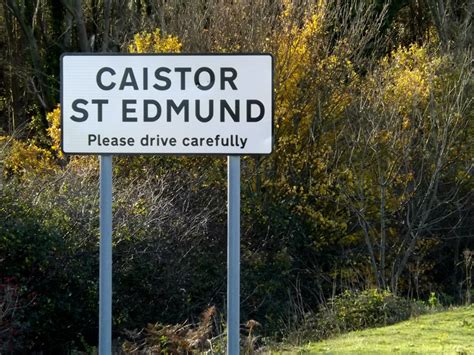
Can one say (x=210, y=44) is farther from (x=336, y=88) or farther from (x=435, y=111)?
(x=435, y=111)

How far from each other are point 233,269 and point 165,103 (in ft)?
3.22

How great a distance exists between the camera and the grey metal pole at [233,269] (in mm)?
4695

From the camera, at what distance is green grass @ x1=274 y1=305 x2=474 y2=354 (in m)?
9.15

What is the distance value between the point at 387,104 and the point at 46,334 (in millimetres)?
9308

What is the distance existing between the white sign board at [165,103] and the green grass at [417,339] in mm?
4801

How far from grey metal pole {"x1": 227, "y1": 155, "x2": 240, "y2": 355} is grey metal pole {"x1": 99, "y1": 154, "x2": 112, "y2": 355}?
0.65 metres

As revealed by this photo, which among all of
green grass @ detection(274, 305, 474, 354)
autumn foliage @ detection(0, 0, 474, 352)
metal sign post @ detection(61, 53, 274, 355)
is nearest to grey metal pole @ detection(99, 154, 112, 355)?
metal sign post @ detection(61, 53, 274, 355)

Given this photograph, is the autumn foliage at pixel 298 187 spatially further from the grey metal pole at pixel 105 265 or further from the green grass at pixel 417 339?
the grey metal pole at pixel 105 265

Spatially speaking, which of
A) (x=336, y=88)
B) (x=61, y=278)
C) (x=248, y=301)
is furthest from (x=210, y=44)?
(x=61, y=278)

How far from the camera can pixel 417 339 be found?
10.3 metres

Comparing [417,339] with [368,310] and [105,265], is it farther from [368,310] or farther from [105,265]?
[105,265]

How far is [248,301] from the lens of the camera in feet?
58.7

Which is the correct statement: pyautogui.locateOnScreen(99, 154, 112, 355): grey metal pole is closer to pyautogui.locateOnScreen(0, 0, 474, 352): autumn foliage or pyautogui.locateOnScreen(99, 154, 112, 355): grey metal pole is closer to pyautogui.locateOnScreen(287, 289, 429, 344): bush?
pyautogui.locateOnScreen(287, 289, 429, 344): bush

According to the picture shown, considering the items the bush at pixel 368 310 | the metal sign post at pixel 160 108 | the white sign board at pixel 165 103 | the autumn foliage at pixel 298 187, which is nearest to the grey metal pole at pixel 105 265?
the metal sign post at pixel 160 108
